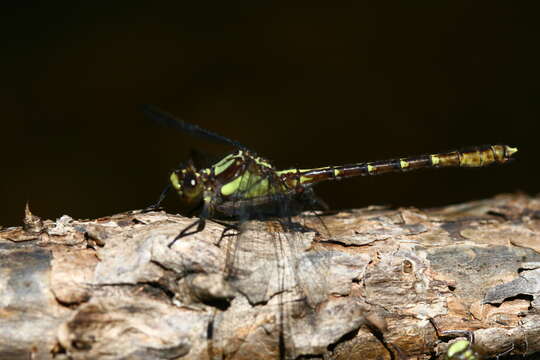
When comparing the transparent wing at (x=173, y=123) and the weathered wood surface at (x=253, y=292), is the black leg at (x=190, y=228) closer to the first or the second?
the weathered wood surface at (x=253, y=292)

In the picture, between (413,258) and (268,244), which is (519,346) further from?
(268,244)

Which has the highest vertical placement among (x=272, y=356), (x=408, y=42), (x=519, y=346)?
(x=408, y=42)

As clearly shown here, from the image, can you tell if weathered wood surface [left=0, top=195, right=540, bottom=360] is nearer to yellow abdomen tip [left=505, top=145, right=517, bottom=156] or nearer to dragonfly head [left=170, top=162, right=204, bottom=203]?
dragonfly head [left=170, top=162, right=204, bottom=203]

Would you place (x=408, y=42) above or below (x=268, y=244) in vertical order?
above

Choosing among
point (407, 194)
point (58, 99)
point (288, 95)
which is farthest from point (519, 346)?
point (58, 99)

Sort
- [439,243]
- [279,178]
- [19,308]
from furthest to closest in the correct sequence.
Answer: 1. [279,178]
2. [439,243]
3. [19,308]

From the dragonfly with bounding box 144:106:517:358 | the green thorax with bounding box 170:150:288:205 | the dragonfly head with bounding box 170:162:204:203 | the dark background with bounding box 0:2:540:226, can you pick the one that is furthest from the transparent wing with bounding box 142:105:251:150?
the dark background with bounding box 0:2:540:226
